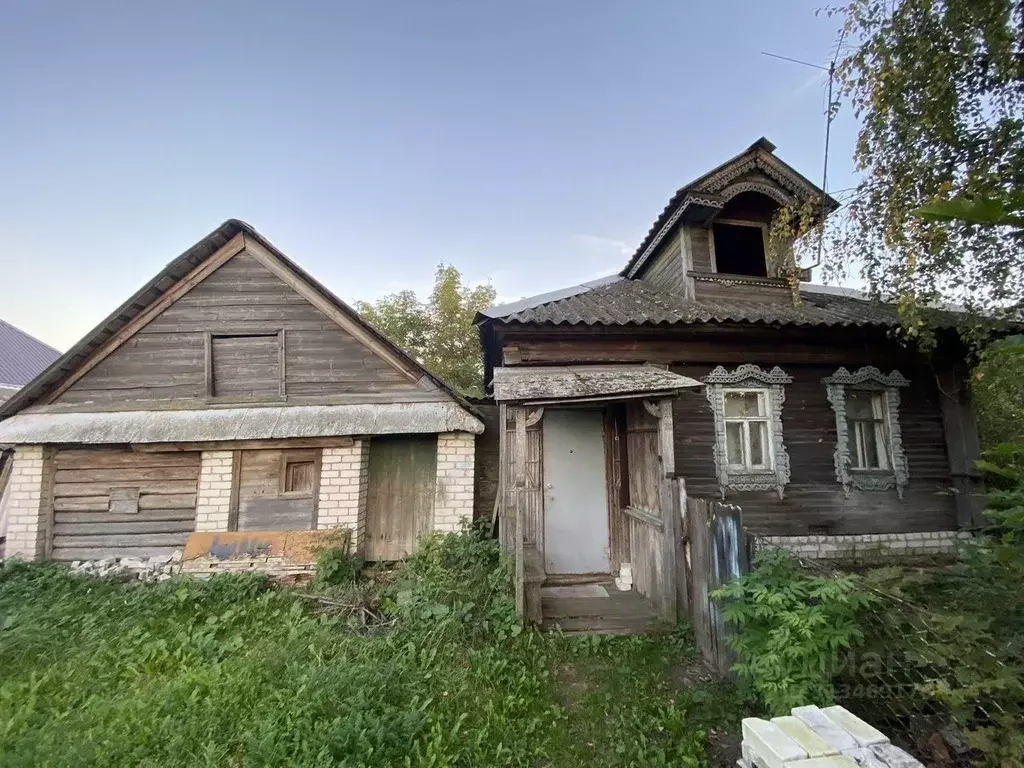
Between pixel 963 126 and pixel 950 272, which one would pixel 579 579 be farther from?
pixel 963 126

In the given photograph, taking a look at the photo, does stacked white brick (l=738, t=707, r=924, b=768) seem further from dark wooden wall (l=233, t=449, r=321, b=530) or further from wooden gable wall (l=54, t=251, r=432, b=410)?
dark wooden wall (l=233, t=449, r=321, b=530)

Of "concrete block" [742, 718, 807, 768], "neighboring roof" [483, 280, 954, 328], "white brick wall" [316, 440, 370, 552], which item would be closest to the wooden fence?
"concrete block" [742, 718, 807, 768]

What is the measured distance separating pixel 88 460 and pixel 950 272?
40.8 feet

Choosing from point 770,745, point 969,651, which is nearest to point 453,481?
point 770,745

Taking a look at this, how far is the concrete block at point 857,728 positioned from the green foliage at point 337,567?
558 centimetres

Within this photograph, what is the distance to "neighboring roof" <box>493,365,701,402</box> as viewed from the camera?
4.80 metres

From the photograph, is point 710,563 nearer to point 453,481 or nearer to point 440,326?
point 453,481

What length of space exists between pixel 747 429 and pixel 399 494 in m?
5.66

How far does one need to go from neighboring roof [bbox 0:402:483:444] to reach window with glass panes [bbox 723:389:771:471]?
13.1 ft

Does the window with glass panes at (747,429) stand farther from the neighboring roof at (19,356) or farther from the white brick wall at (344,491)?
the neighboring roof at (19,356)

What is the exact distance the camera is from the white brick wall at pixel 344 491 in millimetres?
6430

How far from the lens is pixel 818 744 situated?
73.2 inches

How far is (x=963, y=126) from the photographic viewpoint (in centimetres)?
497

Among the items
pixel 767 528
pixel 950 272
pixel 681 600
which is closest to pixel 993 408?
pixel 950 272
